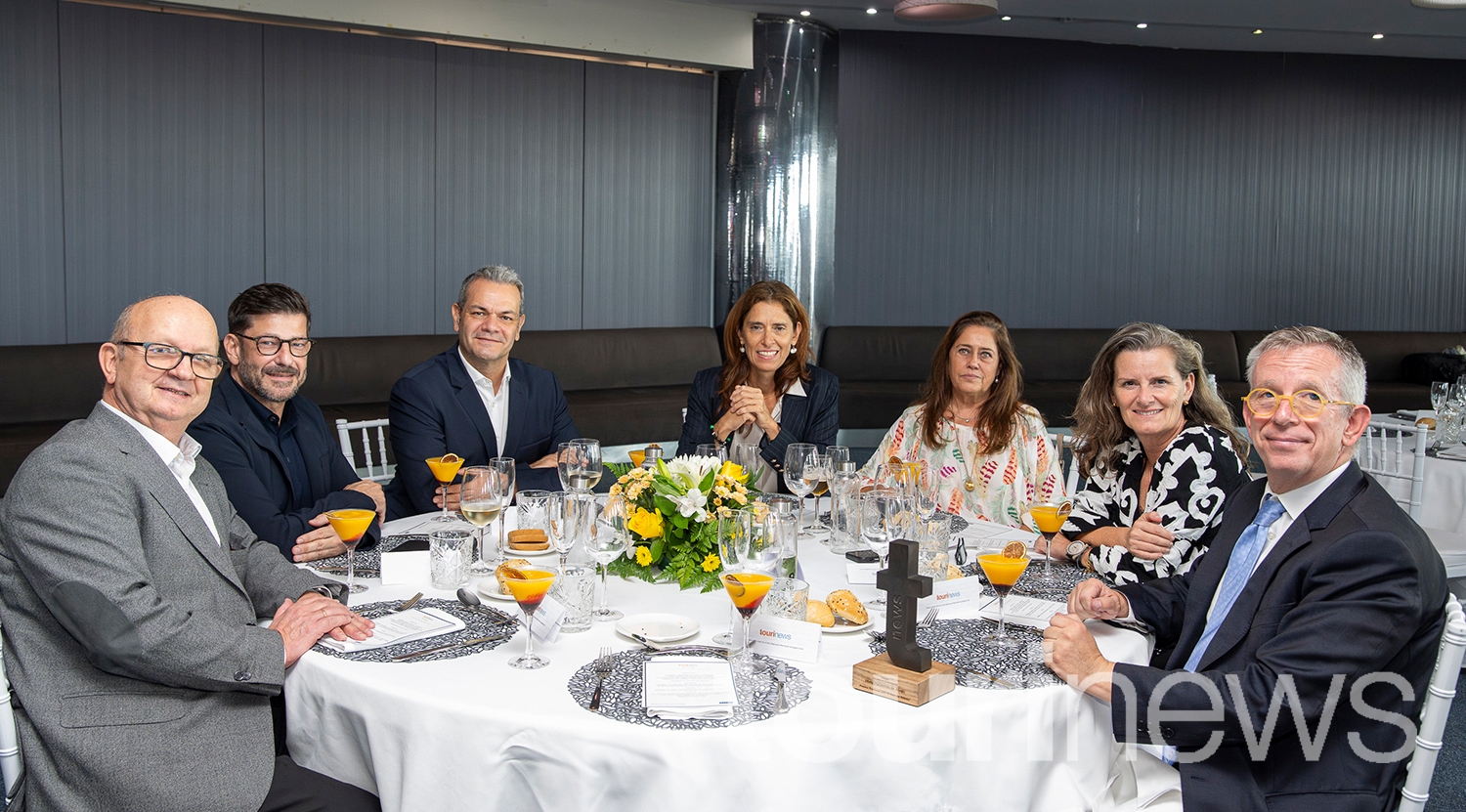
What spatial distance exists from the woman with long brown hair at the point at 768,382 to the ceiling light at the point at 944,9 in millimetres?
2670

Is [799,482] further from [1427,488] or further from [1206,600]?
[1427,488]

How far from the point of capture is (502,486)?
89.3 inches

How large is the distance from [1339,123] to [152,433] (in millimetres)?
9954

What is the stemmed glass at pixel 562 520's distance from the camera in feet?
6.31

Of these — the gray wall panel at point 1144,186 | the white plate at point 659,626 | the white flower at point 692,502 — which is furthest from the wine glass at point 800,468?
the gray wall panel at point 1144,186

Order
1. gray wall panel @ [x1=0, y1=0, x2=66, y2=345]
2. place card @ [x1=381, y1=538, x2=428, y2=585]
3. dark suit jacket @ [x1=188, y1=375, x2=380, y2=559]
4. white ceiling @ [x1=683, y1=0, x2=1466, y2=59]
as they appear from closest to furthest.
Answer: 1. place card @ [x1=381, y1=538, x2=428, y2=585]
2. dark suit jacket @ [x1=188, y1=375, x2=380, y2=559]
3. gray wall panel @ [x1=0, y1=0, x2=66, y2=345]
4. white ceiling @ [x1=683, y1=0, x2=1466, y2=59]

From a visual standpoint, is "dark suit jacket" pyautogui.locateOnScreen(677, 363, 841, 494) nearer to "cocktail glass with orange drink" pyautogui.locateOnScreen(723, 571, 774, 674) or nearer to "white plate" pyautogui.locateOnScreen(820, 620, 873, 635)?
"white plate" pyautogui.locateOnScreen(820, 620, 873, 635)

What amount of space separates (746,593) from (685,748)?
28cm

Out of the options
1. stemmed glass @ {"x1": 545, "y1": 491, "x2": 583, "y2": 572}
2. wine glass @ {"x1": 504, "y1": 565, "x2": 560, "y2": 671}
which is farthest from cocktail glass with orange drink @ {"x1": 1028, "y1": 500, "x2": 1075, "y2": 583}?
wine glass @ {"x1": 504, "y1": 565, "x2": 560, "y2": 671}

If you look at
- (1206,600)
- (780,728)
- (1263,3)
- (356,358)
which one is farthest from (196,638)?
(1263,3)

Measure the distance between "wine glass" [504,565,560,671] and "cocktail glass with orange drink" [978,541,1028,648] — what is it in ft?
2.44

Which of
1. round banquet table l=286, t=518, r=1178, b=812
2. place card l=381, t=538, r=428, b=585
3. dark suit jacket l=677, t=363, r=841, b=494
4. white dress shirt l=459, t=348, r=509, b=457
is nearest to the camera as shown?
round banquet table l=286, t=518, r=1178, b=812

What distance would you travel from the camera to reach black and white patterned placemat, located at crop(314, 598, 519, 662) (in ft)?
5.77

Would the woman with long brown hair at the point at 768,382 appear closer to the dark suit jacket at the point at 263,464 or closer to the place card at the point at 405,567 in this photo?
the dark suit jacket at the point at 263,464
